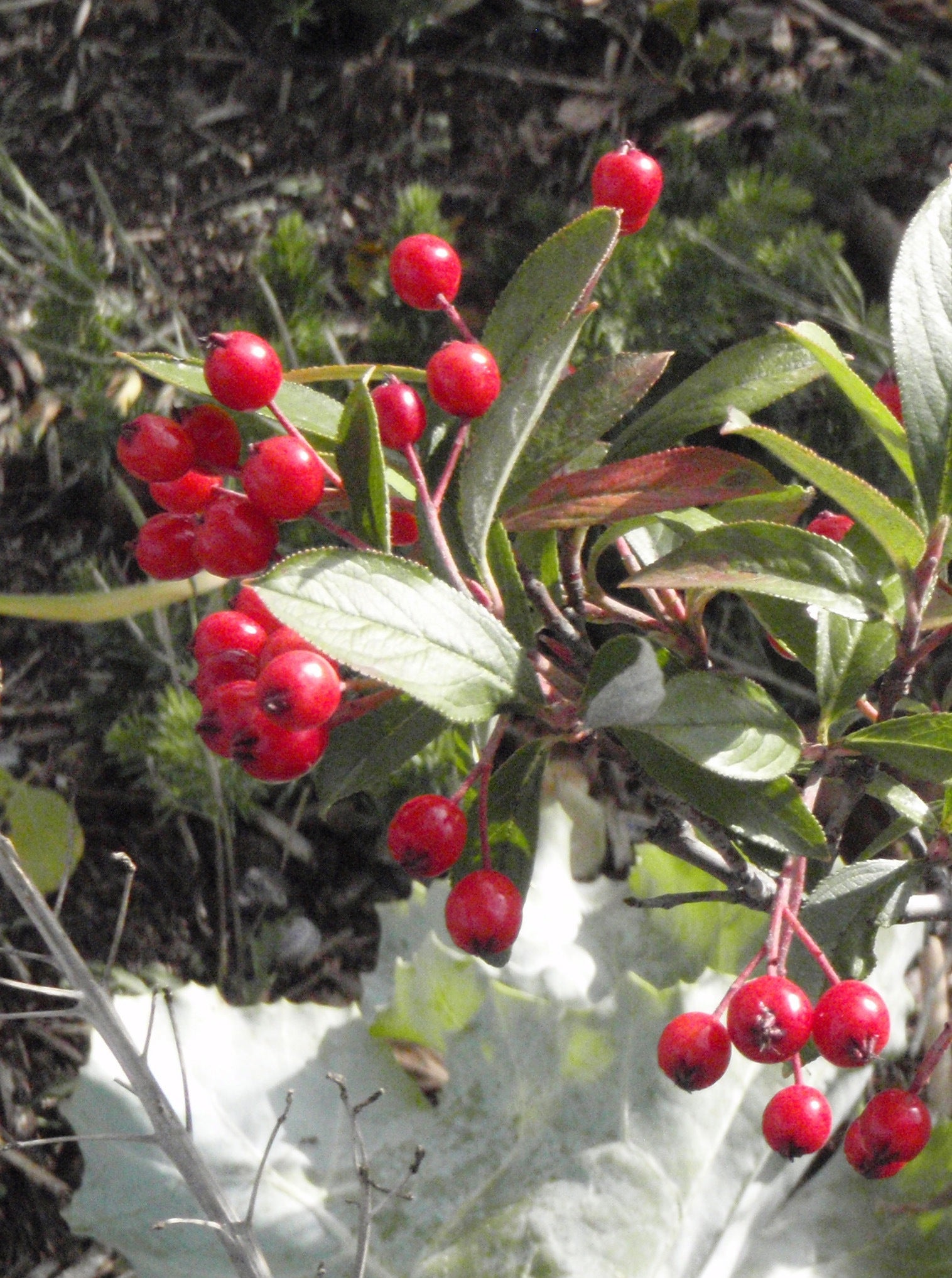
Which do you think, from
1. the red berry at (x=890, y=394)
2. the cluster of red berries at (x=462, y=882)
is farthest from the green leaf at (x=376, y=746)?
the red berry at (x=890, y=394)

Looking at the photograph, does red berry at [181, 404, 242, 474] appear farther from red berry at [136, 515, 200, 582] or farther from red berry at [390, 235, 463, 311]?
red berry at [390, 235, 463, 311]

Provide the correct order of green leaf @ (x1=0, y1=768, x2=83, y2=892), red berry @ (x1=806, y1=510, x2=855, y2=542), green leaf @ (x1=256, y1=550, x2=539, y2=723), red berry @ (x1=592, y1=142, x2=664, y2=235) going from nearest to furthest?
green leaf @ (x1=256, y1=550, x2=539, y2=723) → red berry @ (x1=592, y1=142, x2=664, y2=235) → red berry @ (x1=806, y1=510, x2=855, y2=542) → green leaf @ (x1=0, y1=768, x2=83, y2=892)

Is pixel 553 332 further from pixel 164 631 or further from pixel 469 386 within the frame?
pixel 164 631

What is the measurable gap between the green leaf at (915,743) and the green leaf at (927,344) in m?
0.15

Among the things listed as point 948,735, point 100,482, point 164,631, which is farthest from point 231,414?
point 100,482

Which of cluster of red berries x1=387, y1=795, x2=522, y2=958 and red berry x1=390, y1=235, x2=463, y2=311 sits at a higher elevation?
red berry x1=390, y1=235, x2=463, y2=311

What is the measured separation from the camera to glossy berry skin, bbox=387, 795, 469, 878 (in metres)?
0.83

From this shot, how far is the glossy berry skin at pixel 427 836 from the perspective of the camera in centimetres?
83

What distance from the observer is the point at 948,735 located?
87 centimetres

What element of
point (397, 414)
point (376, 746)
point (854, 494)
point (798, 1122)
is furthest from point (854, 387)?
point (798, 1122)

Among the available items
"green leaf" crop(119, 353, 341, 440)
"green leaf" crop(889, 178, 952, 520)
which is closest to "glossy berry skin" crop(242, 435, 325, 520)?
"green leaf" crop(119, 353, 341, 440)

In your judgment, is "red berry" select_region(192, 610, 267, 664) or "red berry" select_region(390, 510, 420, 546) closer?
"red berry" select_region(192, 610, 267, 664)

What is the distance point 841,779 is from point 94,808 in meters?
1.33

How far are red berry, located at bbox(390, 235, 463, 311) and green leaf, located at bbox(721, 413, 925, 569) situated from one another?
25 centimetres
